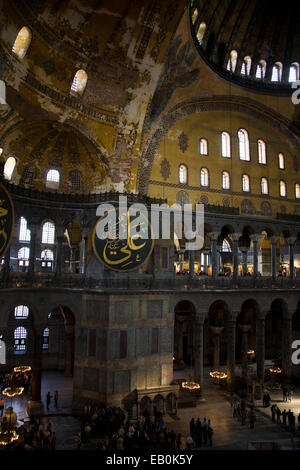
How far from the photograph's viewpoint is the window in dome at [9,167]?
1585cm

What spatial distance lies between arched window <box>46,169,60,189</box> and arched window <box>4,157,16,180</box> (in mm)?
1700

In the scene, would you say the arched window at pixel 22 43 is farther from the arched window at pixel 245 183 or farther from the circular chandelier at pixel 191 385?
the circular chandelier at pixel 191 385

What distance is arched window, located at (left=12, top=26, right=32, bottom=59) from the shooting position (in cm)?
1271

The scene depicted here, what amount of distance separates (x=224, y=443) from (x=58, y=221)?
1130 centimetres

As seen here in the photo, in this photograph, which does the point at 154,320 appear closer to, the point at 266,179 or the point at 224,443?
the point at 224,443

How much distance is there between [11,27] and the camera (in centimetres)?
1188

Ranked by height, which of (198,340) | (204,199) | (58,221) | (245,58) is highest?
(245,58)

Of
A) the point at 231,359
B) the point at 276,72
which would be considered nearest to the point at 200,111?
the point at 276,72

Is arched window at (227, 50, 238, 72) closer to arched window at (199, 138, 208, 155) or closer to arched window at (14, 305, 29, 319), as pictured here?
arched window at (199, 138, 208, 155)

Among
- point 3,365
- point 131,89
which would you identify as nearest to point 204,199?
point 131,89

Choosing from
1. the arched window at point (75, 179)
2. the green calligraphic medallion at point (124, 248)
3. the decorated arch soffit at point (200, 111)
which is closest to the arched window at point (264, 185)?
the decorated arch soffit at point (200, 111)

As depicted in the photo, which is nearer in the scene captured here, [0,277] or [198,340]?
[0,277]

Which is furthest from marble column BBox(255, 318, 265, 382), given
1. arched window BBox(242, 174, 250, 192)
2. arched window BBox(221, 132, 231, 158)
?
arched window BBox(221, 132, 231, 158)

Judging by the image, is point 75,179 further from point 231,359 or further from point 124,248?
point 231,359
